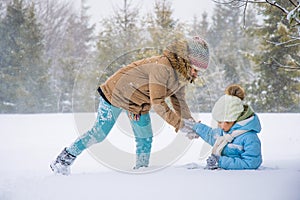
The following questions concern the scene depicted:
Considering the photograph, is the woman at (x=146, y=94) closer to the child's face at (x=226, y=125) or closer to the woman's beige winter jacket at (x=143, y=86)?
the woman's beige winter jacket at (x=143, y=86)

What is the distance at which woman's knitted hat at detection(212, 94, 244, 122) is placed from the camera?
6.73ft

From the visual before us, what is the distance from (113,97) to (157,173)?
0.67 m

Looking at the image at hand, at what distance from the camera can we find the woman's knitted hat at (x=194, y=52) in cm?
214

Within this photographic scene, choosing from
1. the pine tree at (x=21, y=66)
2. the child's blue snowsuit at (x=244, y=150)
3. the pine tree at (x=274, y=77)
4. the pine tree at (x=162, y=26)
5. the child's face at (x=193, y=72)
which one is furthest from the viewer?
the pine tree at (x=21, y=66)

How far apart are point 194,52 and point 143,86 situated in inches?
14.6

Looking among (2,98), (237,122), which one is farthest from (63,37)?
(237,122)

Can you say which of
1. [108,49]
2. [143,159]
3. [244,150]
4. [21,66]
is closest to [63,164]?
[143,159]

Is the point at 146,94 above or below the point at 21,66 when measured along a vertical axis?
below

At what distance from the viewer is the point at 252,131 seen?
1996 millimetres

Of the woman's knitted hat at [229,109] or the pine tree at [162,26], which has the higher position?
the pine tree at [162,26]

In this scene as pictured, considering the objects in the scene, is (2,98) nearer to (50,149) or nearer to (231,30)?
(50,149)

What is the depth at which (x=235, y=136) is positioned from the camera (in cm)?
201

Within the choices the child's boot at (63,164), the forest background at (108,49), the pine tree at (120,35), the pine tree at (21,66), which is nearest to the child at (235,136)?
the child's boot at (63,164)

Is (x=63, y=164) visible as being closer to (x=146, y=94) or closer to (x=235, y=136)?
(x=146, y=94)
